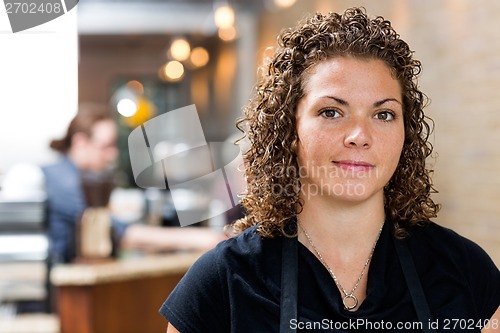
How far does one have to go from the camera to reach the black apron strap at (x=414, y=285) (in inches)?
42.8

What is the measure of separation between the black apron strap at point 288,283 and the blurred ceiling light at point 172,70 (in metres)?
9.93

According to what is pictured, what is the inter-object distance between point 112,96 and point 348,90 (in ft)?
34.0

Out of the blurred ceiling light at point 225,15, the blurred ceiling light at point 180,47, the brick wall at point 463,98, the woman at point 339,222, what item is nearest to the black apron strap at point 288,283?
the woman at point 339,222

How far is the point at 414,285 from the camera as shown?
1.11 metres

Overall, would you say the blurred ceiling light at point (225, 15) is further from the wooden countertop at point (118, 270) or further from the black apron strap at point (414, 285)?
the black apron strap at point (414, 285)

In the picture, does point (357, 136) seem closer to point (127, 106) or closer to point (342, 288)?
point (342, 288)

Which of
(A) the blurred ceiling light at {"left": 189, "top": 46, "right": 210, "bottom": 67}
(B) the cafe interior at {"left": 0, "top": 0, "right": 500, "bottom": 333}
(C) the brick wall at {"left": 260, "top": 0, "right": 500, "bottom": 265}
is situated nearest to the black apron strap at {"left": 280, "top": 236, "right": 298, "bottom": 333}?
(B) the cafe interior at {"left": 0, "top": 0, "right": 500, "bottom": 333}

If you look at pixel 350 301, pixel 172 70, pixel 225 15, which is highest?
pixel 225 15

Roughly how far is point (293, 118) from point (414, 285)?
1.09 ft

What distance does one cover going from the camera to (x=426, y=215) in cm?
121

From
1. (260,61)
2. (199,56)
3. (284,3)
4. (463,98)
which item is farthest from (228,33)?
(260,61)

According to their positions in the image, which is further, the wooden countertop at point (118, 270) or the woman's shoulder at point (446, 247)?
the wooden countertop at point (118, 270)

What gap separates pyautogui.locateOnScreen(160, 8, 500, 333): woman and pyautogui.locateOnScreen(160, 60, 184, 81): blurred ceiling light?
9881mm

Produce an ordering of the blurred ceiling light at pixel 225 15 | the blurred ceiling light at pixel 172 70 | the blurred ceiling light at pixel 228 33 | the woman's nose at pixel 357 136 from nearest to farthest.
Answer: the woman's nose at pixel 357 136 → the blurred ceiling light at pixel 225 15 → the blurred ceiling light at pixel 228 33 → the blurred ceiling light at pixel 172 70
